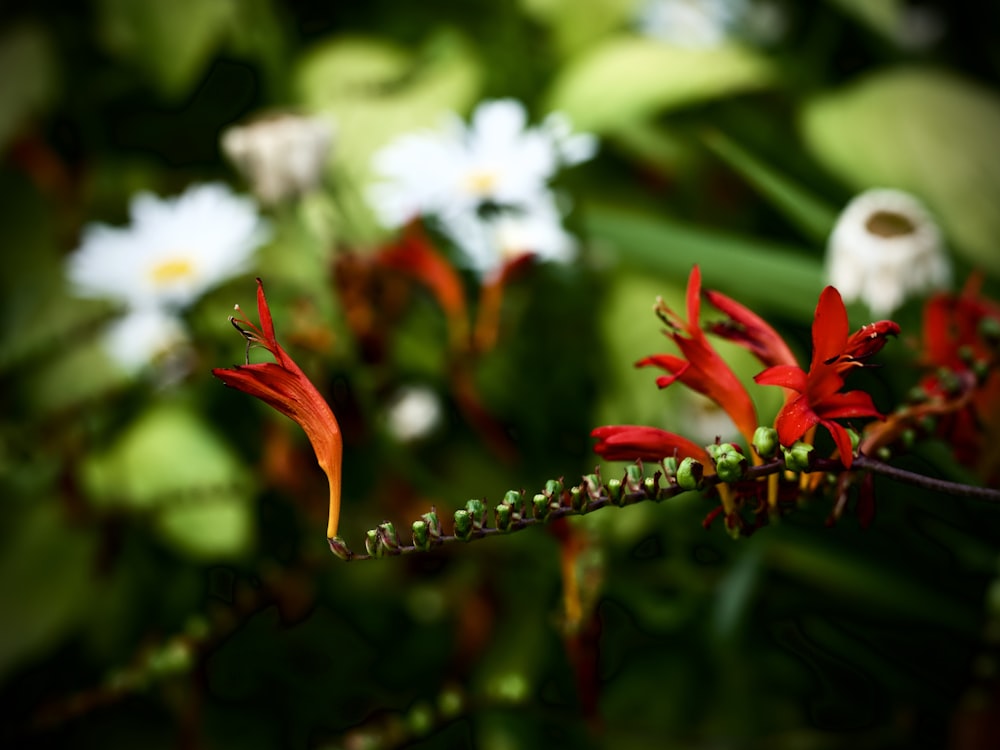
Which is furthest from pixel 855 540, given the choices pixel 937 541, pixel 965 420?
pixel 965 420

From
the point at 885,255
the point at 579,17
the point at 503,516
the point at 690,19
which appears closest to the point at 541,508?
the point at 503,516

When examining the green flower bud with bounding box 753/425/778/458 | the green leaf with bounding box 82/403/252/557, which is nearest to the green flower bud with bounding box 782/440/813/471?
the green flower bud with bounding box 753/425/778/458

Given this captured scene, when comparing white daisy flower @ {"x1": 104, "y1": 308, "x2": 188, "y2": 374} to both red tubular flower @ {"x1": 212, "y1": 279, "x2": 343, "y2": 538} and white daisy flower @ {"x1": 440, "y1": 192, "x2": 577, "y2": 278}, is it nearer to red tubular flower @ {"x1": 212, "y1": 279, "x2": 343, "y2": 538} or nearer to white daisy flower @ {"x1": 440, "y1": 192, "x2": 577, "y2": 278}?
white daisy flower @ {"x1": 440, "y1": 192, "x2": 577, "y2": 278}

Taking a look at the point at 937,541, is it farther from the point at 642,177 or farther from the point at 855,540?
the point at 642,177

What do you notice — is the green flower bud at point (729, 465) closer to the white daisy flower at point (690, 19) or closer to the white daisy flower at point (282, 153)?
the white daisy flower at point (282, 153)

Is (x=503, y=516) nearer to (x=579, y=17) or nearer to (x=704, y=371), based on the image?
(x=704, y=371)
